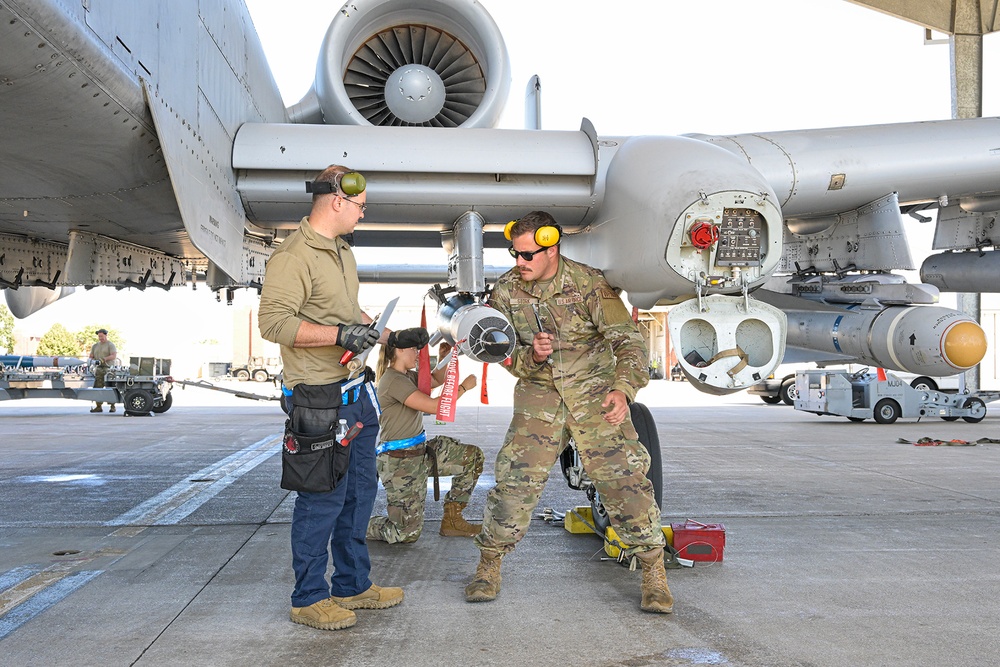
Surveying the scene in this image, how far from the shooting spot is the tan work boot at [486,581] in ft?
10.8

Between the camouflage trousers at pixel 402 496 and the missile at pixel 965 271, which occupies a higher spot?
the missile at pixel 965 271

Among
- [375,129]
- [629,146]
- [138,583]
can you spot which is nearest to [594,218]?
[629,146]

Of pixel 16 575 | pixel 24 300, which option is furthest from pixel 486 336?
pixel 24 300

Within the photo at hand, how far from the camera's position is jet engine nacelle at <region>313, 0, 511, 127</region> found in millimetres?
5512

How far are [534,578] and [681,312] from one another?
145 cm

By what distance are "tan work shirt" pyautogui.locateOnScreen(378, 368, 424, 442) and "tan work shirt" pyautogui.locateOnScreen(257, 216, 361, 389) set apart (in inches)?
52.4

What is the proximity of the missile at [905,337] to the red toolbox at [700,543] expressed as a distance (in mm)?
1636

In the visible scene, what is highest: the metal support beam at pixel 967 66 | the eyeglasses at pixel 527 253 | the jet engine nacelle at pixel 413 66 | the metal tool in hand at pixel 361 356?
the metal support beam at pixel 967 66

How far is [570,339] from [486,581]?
3.61 ft

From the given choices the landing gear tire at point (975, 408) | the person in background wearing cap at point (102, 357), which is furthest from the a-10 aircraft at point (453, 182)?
the person in background wearing cap at point (102, 357)

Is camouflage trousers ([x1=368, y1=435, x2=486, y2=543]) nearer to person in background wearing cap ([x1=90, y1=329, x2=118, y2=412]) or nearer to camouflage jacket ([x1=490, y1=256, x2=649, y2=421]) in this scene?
camouflage jacket ([x1=490, y1=256, x2=649, y2=421])

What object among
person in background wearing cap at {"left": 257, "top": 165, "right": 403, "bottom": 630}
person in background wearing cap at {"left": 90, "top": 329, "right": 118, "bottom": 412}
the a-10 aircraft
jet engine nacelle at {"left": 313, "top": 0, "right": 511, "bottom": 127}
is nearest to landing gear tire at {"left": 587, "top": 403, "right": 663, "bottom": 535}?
the a-10 aircraft

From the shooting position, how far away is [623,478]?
3.33 metres

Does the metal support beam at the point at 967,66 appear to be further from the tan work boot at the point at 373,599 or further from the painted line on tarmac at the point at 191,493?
the tan work boot at the point at 373,599
